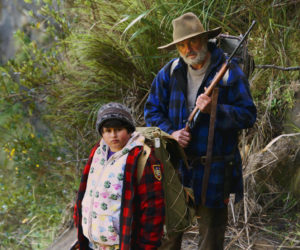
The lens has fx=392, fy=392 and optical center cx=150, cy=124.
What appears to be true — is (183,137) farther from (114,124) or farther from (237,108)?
(114,124)

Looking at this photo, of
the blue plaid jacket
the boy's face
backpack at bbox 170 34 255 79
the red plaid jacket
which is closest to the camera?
the red plaid jacket

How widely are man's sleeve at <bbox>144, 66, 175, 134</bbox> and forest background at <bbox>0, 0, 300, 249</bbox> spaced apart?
1.07m

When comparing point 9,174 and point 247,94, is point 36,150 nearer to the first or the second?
point 9,174

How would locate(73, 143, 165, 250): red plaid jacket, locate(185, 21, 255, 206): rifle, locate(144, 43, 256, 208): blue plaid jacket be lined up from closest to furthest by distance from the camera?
locate(73, 143, 165, 250): red plaid jacket < locate(185, 21, 255, 206): rifle < locate(144, 43, 256, 208): blue plaid jacket

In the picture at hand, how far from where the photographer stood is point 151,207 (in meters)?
1.88

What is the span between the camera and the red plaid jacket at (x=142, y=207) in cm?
186

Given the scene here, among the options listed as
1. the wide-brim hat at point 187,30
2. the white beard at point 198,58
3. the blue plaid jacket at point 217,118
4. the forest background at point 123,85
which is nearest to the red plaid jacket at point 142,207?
the blue plaid jacket at point 217,118

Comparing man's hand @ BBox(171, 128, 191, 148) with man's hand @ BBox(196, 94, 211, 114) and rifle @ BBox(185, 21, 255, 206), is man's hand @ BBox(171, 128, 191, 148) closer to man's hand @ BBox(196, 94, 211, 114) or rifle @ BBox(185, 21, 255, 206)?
rifle @ BBox(185, 21, 255, 206)

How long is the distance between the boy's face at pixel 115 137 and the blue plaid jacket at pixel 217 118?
54cm

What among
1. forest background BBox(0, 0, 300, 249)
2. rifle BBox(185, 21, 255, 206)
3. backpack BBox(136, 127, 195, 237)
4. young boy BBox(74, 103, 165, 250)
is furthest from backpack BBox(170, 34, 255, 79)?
forest background BBox(0, 0, 300, 249)

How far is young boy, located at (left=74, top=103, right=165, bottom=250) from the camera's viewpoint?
1.88m

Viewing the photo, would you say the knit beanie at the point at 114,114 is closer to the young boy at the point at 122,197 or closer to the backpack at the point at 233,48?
the young boy at the point at 122,197

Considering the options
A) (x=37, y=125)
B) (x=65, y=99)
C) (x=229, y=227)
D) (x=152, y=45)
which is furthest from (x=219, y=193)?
(x=37, y=125)

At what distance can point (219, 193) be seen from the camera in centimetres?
244
